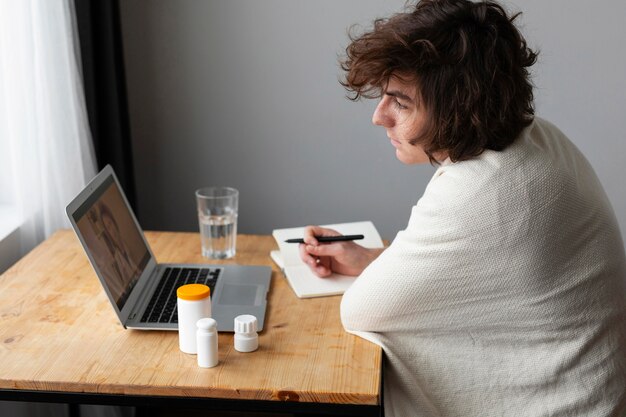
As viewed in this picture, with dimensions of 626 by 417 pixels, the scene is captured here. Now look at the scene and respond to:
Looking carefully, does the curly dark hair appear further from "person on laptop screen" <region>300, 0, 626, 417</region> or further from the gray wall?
the gray wall

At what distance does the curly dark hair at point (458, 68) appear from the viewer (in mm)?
1423

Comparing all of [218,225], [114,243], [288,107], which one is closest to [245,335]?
[114,243]

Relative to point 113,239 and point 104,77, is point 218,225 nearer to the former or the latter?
point 113,239

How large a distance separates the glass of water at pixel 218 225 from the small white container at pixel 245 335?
488mm

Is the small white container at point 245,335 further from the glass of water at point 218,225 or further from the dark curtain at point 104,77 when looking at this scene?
the dark curtain at point 104,77

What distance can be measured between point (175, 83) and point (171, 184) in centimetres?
33

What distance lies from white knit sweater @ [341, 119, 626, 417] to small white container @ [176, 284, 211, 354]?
0.86ft

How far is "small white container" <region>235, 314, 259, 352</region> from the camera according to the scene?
4.69 feet

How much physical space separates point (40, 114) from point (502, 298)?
46.4 inches

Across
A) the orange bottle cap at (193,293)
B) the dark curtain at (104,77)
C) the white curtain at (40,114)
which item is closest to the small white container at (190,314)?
the orange bottle cap at (193,293)

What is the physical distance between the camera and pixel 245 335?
1433 mm

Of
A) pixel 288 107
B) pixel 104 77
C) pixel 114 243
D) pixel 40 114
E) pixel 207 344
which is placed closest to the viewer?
pixel 207 344

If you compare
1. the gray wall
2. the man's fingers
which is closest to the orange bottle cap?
the man's fingers

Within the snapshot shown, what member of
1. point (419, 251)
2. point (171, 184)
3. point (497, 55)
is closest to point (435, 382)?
point (419, 251)
